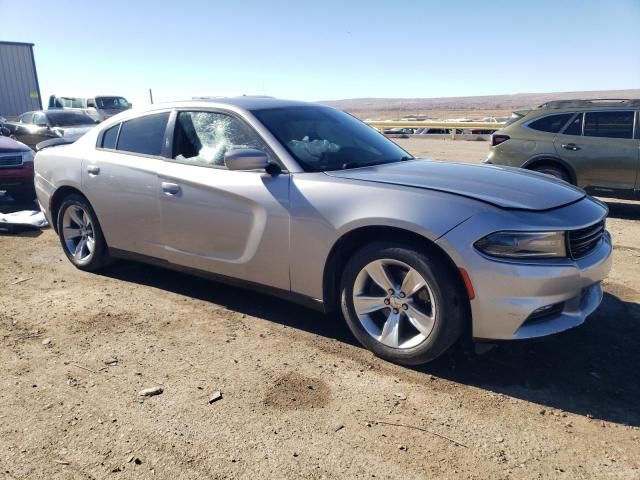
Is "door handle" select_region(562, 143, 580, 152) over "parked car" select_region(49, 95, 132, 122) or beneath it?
beneath

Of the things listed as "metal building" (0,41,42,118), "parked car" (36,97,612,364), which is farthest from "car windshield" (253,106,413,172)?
"metal building" (0,41,42,118)

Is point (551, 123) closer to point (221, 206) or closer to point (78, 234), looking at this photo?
point (221, 206)

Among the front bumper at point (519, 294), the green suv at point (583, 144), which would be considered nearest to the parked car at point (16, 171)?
the green suv at point (583, 144)

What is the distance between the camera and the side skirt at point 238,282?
3.65 m

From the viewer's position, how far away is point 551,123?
833 centimetres

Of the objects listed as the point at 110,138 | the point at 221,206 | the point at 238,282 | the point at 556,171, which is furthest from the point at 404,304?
the point at 556,171

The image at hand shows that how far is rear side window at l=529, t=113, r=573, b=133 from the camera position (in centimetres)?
823

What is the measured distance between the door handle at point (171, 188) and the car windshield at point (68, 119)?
13.9 metres

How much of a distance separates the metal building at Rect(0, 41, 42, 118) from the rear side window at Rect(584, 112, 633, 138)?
25.0 metres

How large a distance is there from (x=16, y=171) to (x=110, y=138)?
15.3 ft

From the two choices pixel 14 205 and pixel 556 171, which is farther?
pixel 14 205

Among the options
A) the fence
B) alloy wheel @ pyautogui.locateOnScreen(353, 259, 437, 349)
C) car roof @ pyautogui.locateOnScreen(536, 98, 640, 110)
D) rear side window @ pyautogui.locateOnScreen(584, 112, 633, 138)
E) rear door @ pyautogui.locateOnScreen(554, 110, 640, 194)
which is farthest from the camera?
the fence

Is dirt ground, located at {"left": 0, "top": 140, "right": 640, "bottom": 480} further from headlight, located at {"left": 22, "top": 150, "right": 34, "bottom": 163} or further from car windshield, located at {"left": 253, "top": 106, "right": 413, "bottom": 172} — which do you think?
headlight, located at {"left": 22, "top": 150, "right": 34, "bottom": 163}

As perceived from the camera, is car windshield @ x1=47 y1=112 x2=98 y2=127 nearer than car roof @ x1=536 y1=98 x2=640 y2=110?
No
